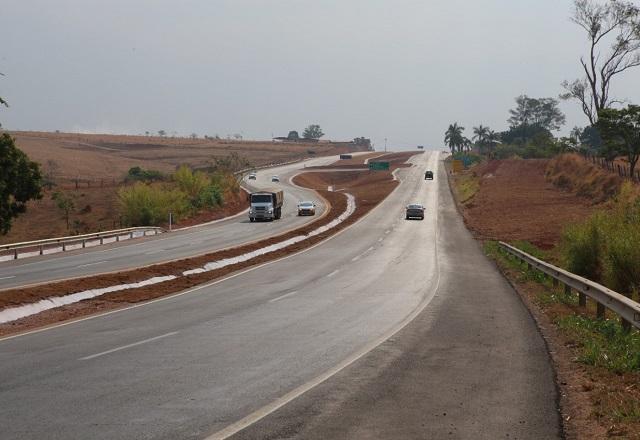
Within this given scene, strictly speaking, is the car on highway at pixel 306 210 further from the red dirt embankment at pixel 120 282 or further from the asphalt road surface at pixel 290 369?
the asphalt road surface at pixel 290 369

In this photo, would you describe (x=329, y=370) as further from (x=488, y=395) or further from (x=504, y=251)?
(x=504, y=251)

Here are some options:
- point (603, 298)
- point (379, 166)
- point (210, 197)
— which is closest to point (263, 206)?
point (210, 197)

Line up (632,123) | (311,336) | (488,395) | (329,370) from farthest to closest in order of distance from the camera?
(632,123)
(311,336)
(329,370)
(488,395)

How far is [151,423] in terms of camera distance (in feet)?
26.1

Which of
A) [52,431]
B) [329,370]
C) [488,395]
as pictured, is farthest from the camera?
[329,370]

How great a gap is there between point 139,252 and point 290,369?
30.0 meters

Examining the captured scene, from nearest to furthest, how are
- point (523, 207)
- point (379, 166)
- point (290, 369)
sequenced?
1. point (290, 369)
2. point (523, 207)
3. point (379, 166)

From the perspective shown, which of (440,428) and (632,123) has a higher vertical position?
(632,123)

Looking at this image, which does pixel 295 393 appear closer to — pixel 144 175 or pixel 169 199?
pixel 169 199

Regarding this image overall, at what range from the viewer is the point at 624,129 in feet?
217

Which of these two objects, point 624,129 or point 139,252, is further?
point 624,129

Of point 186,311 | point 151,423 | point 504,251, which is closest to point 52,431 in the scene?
point 151,423

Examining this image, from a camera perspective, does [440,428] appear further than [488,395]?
No

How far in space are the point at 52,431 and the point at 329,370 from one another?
4.52m
